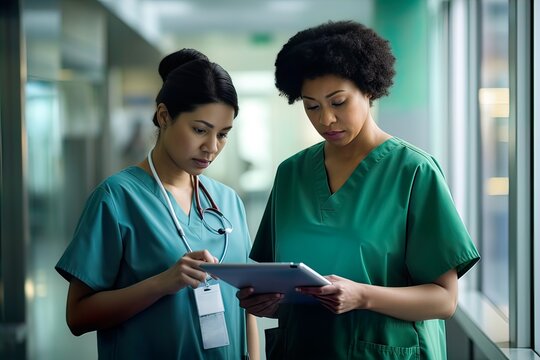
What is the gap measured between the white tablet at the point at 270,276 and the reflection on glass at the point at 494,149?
1.86m

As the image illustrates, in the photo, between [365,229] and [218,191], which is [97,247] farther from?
[365,229]

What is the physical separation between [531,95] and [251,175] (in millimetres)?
2236

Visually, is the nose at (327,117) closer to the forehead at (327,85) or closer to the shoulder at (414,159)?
the forehead at (327,85)

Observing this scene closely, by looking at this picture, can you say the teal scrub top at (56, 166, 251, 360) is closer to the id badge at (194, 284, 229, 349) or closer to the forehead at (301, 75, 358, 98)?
the id badge at (194, 284, 229, 349)

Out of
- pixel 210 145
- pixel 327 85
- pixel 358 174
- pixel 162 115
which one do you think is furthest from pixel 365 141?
pixel 162 115

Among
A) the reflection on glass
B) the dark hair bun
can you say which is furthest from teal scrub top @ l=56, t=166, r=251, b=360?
the reflection on glass

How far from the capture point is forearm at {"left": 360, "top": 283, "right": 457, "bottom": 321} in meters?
1.41

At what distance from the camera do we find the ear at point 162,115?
62.6 inches

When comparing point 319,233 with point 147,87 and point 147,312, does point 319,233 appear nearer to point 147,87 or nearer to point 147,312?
point 147,312

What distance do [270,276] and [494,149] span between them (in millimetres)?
2419

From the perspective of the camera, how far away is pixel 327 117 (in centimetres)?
148

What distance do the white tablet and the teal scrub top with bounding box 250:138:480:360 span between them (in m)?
0.15

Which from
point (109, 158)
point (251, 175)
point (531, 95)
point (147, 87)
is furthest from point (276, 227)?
point (109, 158)

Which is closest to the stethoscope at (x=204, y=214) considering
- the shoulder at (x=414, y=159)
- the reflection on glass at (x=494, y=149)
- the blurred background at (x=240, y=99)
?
the shoulder at (x=414, y=159)
